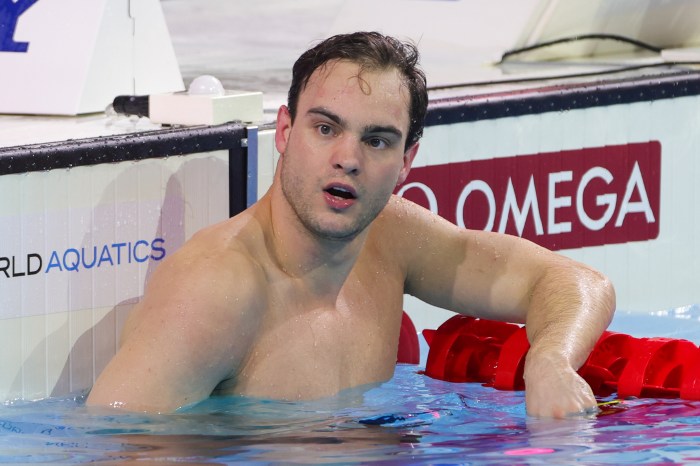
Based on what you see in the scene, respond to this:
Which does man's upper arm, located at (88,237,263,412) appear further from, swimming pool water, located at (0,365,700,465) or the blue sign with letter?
the blue sign with letter

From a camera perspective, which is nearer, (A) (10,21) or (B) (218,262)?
(B) (218,262)

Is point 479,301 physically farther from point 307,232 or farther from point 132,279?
point 132,279

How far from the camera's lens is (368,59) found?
2.62 metres

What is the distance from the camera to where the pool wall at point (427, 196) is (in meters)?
2.92

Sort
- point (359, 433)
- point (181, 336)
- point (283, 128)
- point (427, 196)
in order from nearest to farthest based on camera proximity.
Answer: point (181, 336)
point (359, 433)
point (283, 128)
point (427, 196)

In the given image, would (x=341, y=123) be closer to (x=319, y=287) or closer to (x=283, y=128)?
(x=283, y=128)

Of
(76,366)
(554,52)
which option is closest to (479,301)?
(76,366)

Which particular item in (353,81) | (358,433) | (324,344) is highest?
(353,81)

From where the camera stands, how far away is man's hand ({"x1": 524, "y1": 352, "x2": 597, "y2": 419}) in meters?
2.53

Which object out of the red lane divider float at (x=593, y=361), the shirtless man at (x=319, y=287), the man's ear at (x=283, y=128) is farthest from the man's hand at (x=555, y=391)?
the man's ear at (x=283, y=128)

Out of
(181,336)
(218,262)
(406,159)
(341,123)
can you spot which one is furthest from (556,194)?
(181,336)

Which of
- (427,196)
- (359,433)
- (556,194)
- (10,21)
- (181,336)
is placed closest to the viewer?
(181,336)

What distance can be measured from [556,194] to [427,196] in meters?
0.40

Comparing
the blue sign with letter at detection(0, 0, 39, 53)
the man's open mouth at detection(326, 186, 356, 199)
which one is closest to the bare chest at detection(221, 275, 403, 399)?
the man's open mouth at detection(326, 186, 356, 199)
